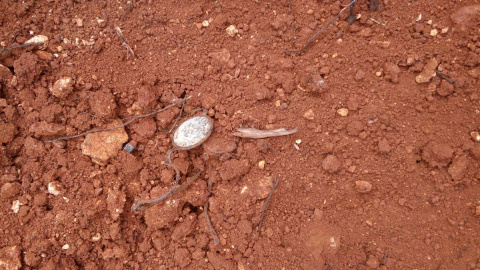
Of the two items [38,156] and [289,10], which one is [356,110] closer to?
[289,10]

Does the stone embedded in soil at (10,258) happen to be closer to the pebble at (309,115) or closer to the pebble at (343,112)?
the pebble at (309,115)

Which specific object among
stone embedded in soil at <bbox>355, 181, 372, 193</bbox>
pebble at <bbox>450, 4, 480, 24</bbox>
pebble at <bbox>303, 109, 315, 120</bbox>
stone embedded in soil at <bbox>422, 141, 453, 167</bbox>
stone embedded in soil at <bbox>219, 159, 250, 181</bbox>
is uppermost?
pebble at <bbox>450, 4, 480, 24</bbox>

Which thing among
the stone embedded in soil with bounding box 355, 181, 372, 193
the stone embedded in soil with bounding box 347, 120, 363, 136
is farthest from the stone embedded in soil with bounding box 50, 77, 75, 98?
the stone embedded in soil with bounding box 355, 181, 372, 193

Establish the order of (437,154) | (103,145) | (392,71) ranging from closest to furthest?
(437,154)
(392,71)
(103,145)

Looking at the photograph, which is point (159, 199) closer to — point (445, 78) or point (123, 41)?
point (123, 41)

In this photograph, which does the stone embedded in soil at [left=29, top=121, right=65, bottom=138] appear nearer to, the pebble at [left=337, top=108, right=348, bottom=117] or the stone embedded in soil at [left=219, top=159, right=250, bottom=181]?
the stone embedded in soil at [left=219, top=159, right=250, bottom=181]

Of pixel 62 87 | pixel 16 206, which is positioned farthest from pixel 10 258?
pixel 62 87
